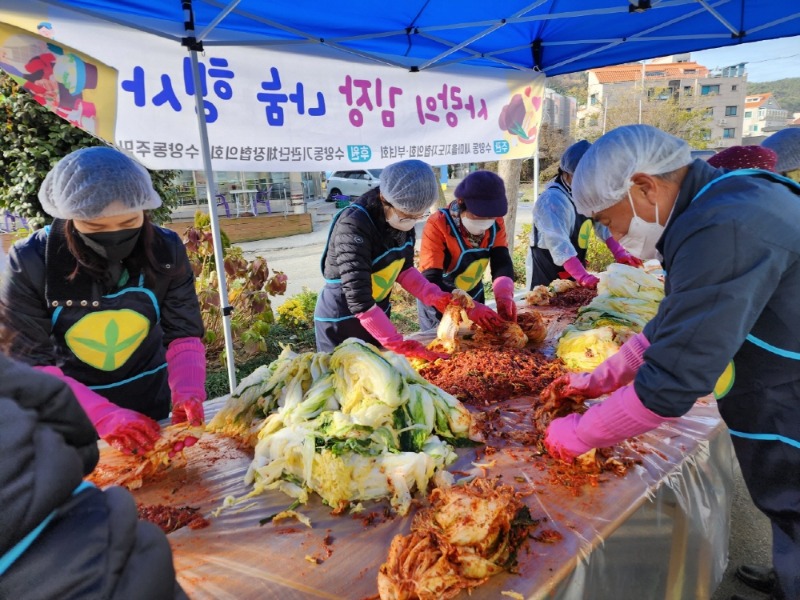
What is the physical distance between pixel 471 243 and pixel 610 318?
132 cm

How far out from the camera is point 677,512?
1.95m

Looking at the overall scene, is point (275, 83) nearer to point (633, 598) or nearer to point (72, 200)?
point (72, 200)

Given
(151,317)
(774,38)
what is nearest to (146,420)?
(151,317)

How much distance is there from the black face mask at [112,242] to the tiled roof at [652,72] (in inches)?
2281

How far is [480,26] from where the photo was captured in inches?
178

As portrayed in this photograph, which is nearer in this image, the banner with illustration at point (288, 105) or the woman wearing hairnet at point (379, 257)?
the woman wearing hairnet at point (379, 257)

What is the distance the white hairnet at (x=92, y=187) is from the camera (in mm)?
1977

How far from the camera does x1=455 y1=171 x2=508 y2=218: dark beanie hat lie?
368 cm

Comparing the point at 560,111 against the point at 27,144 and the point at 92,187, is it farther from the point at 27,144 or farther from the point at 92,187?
the point at 92,187

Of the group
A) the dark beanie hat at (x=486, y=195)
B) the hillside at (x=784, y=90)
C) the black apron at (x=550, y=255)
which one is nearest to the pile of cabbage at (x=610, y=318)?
the dark beanie hat at (x=486, y=195)

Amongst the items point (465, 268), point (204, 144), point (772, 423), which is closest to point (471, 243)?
point (465, 268)

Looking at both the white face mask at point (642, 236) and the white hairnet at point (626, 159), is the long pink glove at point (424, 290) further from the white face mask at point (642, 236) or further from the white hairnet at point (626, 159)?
the white hairnet at point (626, 159)

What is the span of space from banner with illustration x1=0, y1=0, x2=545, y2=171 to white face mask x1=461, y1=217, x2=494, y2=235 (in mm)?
1295

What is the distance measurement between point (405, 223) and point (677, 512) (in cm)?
218
